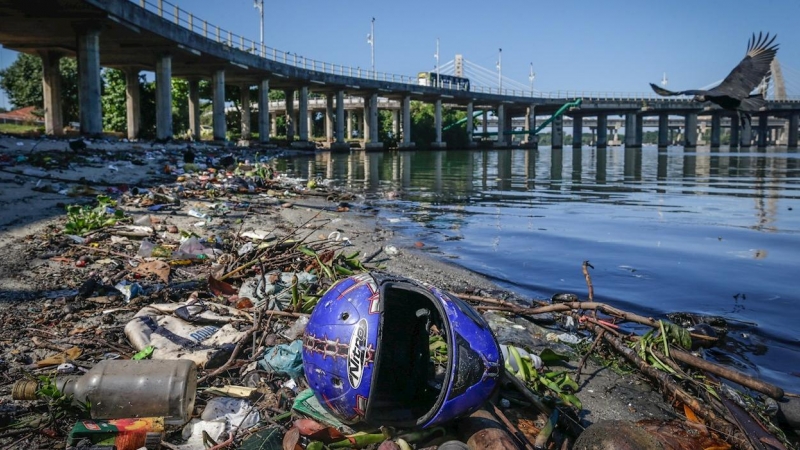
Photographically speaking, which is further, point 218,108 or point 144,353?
point 218,108

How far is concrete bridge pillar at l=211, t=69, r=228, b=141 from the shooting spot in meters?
43.6

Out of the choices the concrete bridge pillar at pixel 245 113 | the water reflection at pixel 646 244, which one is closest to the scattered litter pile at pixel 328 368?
the water reflection at pixel 646 244

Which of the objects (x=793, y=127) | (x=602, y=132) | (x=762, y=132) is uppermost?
(x=793, y=127)

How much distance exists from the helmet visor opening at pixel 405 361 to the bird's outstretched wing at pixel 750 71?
18990mm

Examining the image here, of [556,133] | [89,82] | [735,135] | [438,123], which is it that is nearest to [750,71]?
[89,82]

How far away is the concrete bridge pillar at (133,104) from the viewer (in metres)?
39.4

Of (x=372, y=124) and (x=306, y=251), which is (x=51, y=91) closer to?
(x=372, y=124)

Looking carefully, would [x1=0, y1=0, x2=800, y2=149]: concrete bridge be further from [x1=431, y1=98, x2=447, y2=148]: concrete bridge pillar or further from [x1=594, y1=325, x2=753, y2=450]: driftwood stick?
[x1=594, y1=325, x2=753, y2=450]: driftwood stick

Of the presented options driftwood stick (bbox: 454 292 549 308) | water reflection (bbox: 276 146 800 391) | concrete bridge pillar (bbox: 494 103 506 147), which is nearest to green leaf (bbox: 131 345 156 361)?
driftwood stick (bbox: 454 292 549 308)

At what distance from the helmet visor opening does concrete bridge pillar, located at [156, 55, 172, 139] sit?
34915 millimetres

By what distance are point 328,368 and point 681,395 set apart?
2.28 meters

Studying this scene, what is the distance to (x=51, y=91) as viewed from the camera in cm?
3706

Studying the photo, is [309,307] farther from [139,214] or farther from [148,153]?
[148,153]

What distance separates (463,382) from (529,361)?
1289 mm
